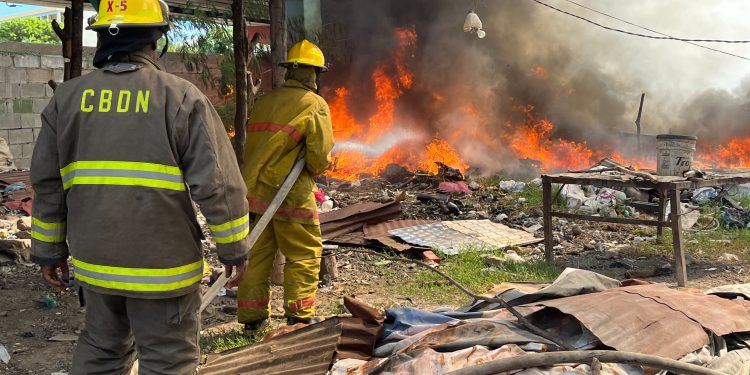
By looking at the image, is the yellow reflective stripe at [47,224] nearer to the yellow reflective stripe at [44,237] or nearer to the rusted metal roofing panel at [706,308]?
the yellow reflective stripe at [44,237]

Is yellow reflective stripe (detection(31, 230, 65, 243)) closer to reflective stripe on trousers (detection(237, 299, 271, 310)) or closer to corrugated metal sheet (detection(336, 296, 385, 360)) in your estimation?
corrugated metal sheet (detection(336, 296, 385, 360))

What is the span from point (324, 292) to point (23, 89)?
806cm

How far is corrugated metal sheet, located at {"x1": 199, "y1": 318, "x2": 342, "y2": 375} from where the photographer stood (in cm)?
348

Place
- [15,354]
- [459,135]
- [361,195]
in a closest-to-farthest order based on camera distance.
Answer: [15,354] → [361,195] → [459,135]

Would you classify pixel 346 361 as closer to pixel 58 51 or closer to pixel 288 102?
pixel 288 102

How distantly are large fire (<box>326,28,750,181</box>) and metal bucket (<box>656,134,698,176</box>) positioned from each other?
7832 mm

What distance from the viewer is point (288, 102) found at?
4.73 meters

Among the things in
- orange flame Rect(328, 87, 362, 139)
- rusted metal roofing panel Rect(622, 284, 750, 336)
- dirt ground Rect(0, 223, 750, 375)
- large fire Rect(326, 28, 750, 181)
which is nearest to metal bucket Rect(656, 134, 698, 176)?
dirt ground Rect(0, 223, 750, 375)

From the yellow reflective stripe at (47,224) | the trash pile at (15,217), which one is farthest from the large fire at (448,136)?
the yellow reflective stripe at (47,224)

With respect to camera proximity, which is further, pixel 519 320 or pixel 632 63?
pixel 632 63

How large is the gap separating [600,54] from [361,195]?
30.6 feet

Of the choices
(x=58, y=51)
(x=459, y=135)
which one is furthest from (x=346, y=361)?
(x=459, y=135)

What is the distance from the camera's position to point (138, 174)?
2740 millimetres

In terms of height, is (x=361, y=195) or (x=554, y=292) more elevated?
(x=554, y=292)
